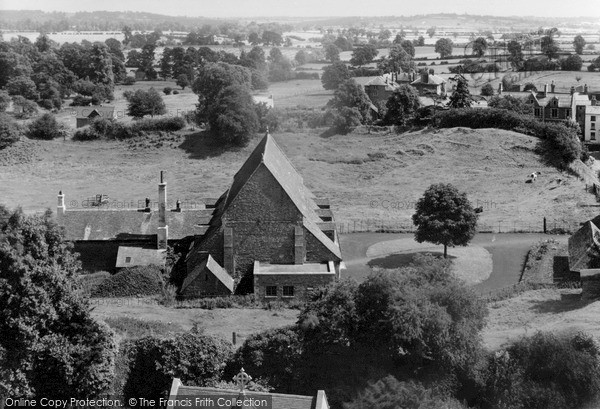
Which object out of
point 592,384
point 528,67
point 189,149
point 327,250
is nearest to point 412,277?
point 592,384

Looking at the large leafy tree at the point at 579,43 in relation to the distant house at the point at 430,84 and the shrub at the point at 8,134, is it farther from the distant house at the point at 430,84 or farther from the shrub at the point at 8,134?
the shrub at the point at 8,134

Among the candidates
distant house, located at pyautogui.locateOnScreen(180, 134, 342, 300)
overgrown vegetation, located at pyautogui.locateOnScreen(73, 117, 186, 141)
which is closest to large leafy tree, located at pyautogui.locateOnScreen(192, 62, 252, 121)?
overgrown vegetation, located at pyautogui.locateOnScreen(73, 117, 186, 141)

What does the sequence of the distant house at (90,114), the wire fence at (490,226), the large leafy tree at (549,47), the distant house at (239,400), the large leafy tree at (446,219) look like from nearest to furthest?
the distant house at (239,400), the large leafy tree at (446,219), the wire fence at (490,226), the distant house at (90,114), the large leafy tree at (549,47)

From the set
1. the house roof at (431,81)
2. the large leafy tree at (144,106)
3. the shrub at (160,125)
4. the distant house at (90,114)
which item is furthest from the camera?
the house roof at (431,81)

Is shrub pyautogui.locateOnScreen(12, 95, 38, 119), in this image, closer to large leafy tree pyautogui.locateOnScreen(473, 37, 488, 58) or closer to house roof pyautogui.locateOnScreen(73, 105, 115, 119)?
house roof pyautogui.locateOnScreen(73, 105, 115, 119)

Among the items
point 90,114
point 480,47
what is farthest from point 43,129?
point 480,47

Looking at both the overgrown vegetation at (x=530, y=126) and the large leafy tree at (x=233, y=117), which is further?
the large leafy tree at (x=233, y=117)

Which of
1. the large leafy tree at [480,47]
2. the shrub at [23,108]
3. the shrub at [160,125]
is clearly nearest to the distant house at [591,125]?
the shrub at [160,125]
